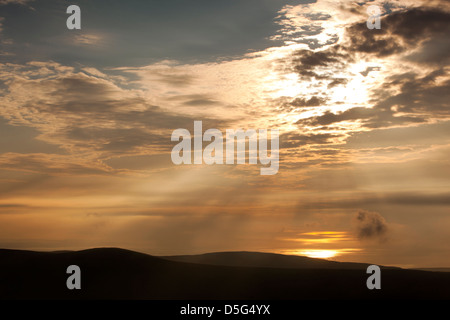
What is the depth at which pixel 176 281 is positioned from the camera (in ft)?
222

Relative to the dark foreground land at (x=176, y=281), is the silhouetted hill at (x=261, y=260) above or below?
above

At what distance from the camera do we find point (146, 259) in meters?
79.4

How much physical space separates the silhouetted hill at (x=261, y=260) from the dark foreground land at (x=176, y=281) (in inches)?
2135

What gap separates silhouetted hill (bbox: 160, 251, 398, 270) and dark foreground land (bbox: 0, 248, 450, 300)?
54222 mm

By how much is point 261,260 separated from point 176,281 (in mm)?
76897

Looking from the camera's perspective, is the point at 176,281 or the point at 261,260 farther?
the point at 261,260

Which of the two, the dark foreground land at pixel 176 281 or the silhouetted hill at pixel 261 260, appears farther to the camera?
the silhouetted hill at pixel 261 260

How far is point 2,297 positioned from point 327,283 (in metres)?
41.8

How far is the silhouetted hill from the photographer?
130688 millimetres

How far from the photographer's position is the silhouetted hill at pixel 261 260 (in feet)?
429
